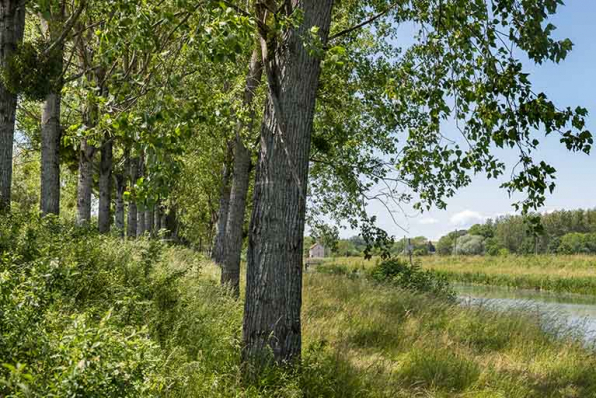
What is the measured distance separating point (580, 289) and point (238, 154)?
32041 millimetres

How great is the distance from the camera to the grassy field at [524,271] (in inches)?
1407

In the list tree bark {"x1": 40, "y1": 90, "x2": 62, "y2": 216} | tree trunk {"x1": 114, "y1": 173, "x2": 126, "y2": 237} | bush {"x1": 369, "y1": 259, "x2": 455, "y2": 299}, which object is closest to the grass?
bush {"x1": 369, "y1": 259, "x2": 455, "y2": 299}

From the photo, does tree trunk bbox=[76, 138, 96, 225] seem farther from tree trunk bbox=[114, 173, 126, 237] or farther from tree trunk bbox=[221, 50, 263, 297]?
tree trunk bbox=[221, 50, 263, 297]

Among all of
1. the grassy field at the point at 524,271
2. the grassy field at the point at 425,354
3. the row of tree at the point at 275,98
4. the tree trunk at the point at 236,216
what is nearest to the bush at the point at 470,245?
the grassy field at the point at 524,271

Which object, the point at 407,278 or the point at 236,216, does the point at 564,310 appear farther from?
the point at 236,216

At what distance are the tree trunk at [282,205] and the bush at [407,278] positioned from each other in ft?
37.4

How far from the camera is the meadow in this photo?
3.25 meters

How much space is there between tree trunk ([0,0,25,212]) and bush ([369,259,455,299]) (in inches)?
454

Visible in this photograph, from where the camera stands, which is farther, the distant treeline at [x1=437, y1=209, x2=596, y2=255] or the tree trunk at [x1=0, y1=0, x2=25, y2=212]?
the distant treeline at [x1=437, y1=209, x2=596, y2=255]

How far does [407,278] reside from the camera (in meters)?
17.2

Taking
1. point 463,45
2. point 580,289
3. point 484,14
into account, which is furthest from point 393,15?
point 580,289

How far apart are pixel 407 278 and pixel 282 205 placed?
42.3 ft

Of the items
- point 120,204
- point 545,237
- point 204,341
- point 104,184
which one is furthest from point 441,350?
point 545,237

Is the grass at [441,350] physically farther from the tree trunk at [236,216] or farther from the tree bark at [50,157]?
the tree bark at [50,157]
